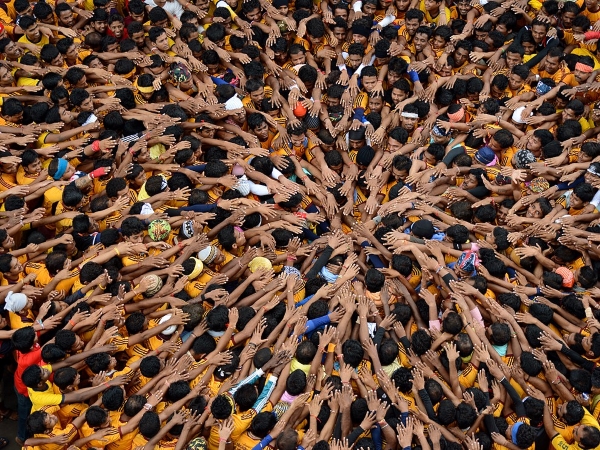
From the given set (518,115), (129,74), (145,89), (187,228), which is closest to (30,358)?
(187,228)

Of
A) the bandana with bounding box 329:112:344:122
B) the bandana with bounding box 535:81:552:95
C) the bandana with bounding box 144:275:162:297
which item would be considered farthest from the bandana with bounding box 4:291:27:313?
the bandana with bounding box 535:81:552:95

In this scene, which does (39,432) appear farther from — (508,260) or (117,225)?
(508,260)

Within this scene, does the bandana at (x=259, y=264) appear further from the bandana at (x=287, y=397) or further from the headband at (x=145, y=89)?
the headband at (x=145, y=89)

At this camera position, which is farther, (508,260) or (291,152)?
(291,152)

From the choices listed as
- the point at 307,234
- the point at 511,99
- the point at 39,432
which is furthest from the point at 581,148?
the point at 39,432

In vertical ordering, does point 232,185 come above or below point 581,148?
below

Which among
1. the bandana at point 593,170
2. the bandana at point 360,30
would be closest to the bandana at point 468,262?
the bandana at point 593,170
